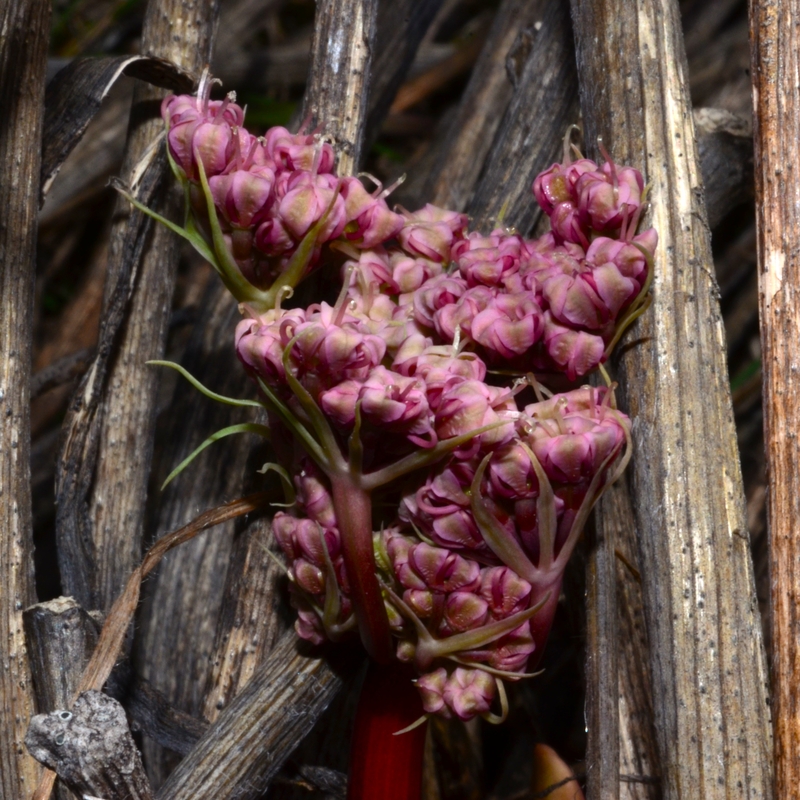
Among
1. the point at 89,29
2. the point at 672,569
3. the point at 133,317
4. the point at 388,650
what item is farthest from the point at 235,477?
the point at 89,29

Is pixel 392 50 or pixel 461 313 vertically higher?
pixel 392 50

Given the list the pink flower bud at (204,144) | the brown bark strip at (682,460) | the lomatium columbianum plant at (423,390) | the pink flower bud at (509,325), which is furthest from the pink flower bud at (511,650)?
the pink flower bud at (204,144)

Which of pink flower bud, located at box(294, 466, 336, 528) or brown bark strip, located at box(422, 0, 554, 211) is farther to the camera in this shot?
brown bark strip, located at box(422, 0, 554, 211)

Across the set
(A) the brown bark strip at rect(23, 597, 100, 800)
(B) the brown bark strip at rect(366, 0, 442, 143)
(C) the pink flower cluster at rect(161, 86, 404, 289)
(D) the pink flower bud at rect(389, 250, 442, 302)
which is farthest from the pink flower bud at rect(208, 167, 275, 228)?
(B) the brown bark strip at rect(366, 0, 442, 143)

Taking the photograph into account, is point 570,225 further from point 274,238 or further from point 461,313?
point 274,238

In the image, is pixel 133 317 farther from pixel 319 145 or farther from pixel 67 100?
pixel 319 145

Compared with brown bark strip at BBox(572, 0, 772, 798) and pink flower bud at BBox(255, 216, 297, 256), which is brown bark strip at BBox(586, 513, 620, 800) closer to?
brown bark strip at BBox(572, 0, 772, 798)

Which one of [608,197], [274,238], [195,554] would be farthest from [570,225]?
[195,554]
